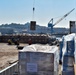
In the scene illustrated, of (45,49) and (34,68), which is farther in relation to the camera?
(45,49)

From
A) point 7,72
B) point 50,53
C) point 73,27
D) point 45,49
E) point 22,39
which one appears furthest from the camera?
point 22,39

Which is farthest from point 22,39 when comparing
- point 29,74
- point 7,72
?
point 29,74

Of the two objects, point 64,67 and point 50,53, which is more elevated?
point 50,53

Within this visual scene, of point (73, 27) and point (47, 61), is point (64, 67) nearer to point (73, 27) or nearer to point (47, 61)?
point (47, 61)

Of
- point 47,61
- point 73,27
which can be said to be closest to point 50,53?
point 47,61

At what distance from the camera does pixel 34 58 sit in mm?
5754

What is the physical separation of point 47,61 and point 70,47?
3.39ft

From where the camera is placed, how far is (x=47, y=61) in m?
5.73

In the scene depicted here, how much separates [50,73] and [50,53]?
1.63ft

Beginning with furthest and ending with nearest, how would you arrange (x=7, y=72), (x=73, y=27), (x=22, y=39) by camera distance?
1. (x=22, y=39)
2. (x=73, y=27)
3. (x=7, y=72)

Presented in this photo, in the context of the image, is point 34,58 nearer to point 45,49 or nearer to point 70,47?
point 45,49

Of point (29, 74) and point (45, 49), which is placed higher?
point (45, 49)

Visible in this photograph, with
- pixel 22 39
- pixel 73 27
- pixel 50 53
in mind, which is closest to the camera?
pixel 50 53

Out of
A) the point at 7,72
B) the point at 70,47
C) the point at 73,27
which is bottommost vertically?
the point at 7,72
